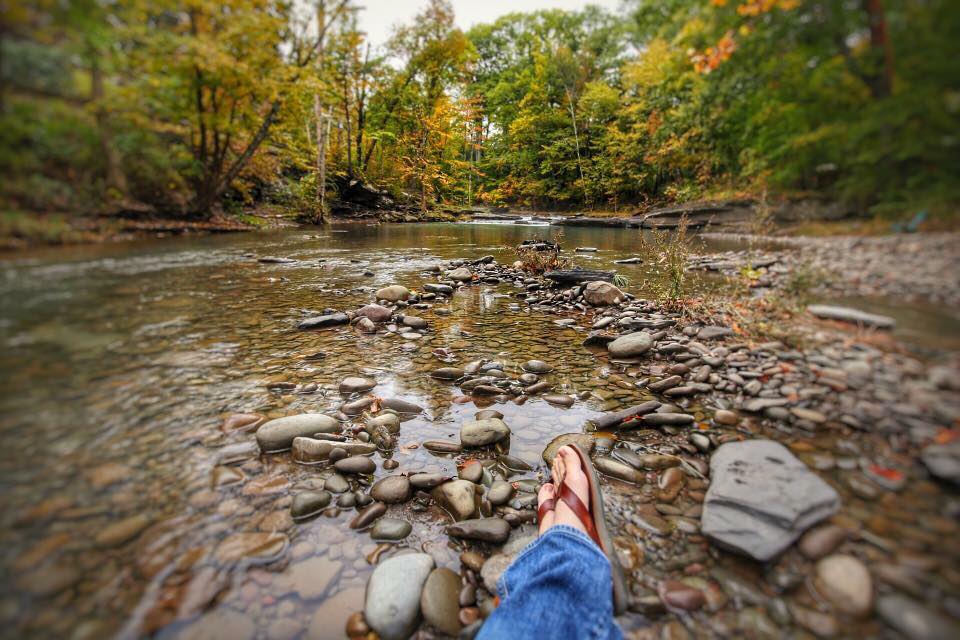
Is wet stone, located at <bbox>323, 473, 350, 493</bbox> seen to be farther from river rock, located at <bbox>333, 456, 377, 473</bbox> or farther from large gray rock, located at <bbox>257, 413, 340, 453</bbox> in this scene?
large gray rock, located at <bbox>257, 413, 340, 453</bbox>

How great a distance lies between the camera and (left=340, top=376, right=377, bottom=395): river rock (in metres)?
2.94

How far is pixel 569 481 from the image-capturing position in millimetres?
1916

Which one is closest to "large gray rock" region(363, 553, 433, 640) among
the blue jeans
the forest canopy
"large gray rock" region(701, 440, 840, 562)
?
the blue jeans

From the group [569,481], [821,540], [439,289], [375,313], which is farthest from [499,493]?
[439,289]

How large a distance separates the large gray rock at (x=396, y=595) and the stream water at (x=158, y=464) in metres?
0.08

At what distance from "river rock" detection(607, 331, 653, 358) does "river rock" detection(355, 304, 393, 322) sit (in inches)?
99.5

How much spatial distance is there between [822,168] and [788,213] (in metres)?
0.23

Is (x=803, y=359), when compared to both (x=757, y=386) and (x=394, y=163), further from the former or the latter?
(x=394, y=163)

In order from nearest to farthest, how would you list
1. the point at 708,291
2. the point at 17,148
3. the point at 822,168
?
the point at 17,148
the point at 822,168
the point at 708,291

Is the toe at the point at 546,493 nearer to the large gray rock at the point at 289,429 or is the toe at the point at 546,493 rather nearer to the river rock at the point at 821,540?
the river rock at the point at 821,540

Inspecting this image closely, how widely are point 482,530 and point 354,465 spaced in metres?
0.79

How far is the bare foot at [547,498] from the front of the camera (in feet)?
5.62

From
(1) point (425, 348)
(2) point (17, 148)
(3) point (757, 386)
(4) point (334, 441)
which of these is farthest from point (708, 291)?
(2) point (17, 148)

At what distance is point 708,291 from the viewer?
11.7 feet
